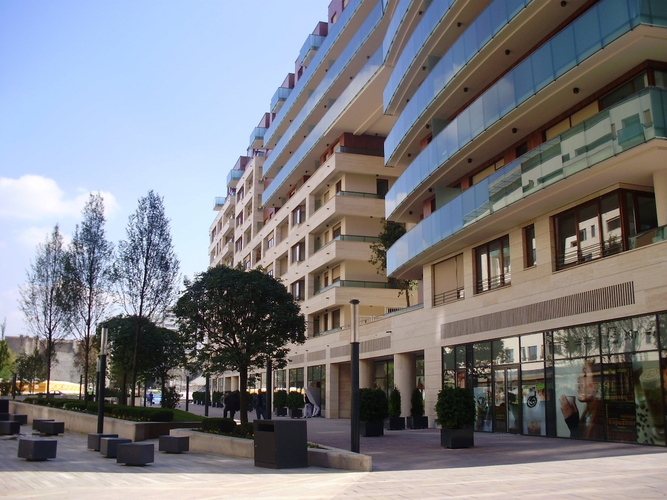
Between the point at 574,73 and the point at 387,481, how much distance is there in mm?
12301

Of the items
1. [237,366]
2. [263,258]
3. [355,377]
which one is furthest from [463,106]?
[263,258]

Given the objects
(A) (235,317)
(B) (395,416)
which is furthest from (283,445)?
(B) (395,416)

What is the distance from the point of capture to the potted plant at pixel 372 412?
887 inches

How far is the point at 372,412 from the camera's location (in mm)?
22500

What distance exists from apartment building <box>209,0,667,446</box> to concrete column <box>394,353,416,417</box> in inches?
3.3

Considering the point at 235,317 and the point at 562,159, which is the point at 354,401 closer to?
the point at 235,317

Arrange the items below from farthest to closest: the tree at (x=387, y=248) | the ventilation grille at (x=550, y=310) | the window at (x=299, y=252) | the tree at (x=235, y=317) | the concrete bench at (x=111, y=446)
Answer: the window at (x=299, y=252)
the tree at (x=387, y=248)
the tree at (x=235, y=317)
the ventilation grille at (x=550, y=310)
the concrete bench at (x=111, y=446)

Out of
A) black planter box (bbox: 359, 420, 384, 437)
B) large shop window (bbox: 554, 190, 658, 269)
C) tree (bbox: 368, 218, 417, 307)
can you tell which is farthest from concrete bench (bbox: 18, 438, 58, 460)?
tree (bbox: 368, 218, 417, 307)

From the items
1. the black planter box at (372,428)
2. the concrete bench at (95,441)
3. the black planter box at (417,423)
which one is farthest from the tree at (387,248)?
the concrete bench at (95,441)

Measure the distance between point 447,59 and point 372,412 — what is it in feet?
42.7

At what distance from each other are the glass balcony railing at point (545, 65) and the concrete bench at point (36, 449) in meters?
15.8

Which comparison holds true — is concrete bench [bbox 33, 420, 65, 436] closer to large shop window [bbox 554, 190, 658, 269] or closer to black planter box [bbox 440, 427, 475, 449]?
black planter box [bbox 440, 427, 475, 449]

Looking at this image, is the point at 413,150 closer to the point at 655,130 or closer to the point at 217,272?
the point at 217,272

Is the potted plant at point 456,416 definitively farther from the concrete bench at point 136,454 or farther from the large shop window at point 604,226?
the concrete bench at point 136,454
